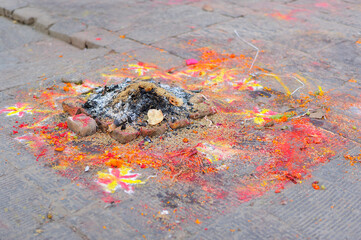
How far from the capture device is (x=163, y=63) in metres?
5.56

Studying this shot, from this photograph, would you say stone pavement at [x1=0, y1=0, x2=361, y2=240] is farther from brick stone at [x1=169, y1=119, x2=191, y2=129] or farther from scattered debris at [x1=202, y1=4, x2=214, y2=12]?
brick stone at [x1=169, y1=119, x2=191, y2=129]

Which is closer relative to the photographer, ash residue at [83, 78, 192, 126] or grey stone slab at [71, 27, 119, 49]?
ash residue at [83, 78, 192, 126]

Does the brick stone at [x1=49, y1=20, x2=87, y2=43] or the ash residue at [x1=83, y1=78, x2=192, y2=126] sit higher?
the ash residue at [x1=83, y1=78, x2=192, y2=126]

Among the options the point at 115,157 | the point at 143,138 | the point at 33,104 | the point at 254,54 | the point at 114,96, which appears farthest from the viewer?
the point at 254,54

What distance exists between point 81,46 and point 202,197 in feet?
13.7

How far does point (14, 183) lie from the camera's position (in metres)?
3.20

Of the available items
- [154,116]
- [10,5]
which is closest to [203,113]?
[154,116]

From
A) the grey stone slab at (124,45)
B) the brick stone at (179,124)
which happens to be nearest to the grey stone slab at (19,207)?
the brick stone at (179,124)

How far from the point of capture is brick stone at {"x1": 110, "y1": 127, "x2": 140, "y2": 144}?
12.2 feet

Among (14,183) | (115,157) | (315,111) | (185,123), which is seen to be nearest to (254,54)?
(315,111)

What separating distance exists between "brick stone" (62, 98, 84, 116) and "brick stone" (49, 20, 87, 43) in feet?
8.82

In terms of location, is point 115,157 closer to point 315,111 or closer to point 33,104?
point 33,104

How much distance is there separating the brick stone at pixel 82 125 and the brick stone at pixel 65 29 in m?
3.09

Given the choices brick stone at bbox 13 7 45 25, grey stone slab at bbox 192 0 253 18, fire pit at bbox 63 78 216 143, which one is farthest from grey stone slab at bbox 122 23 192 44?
fire pit at bbox 63 78 216 143
